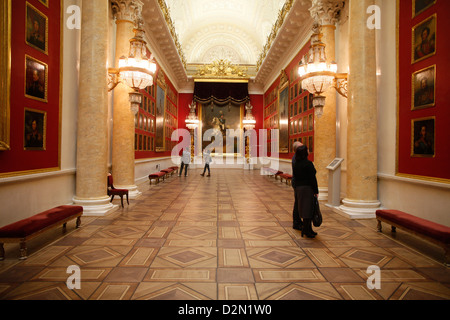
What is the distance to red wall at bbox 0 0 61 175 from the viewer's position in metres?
4.23

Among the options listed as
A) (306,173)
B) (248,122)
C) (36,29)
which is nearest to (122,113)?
(36,29)

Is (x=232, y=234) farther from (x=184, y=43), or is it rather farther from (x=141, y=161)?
(x=184, y=43)

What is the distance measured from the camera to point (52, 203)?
17.9 feet

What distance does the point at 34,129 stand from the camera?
4.78 metres

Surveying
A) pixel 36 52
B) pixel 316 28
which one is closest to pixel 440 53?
pixel 316 28

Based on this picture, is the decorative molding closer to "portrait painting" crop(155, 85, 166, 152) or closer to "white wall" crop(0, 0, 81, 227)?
"portrait painting" crop(155, 85, 166, 152)

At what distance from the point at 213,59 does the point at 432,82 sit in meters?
19.5

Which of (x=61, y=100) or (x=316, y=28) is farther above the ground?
(x=316, y=28)

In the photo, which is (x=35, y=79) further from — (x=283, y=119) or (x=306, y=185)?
(x=283, y=119)

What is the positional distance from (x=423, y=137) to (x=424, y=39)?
5.77 ft

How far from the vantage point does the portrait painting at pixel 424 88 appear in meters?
4.51

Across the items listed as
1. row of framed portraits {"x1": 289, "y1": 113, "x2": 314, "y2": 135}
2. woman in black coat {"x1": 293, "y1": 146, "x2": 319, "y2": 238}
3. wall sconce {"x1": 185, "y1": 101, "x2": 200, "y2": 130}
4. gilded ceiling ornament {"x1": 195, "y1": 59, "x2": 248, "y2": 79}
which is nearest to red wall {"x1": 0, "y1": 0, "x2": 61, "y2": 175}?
woman in black coat {"x1": 293, "y1": 146, "x2": 319, "y2": 238}

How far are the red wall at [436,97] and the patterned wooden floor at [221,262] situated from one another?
1.34 metres

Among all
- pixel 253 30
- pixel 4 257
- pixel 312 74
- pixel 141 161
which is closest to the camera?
pixel 4 257
